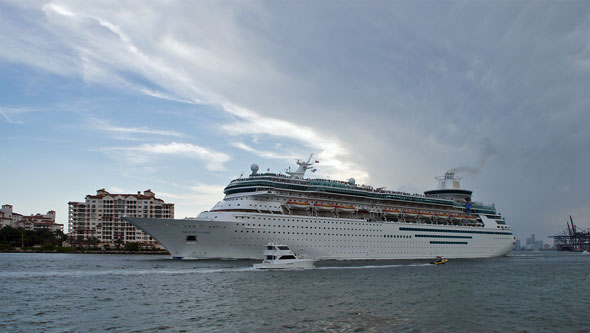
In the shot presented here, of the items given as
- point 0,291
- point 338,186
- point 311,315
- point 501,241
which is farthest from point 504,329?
point 501,241

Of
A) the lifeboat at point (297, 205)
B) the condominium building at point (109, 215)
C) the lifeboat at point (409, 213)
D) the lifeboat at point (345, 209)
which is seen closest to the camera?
the lifeboat at point (297, 205)

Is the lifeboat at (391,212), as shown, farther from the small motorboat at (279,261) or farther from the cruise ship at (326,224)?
the small motorboat at (279,261)

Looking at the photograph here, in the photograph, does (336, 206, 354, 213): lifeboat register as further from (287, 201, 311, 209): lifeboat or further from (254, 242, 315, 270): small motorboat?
(254, 242, 315, 270): small motorboat

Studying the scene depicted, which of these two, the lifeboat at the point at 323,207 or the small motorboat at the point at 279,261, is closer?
the small motorboat at the point at 279,261

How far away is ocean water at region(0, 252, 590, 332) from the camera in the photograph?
18.7 meters

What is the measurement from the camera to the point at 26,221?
14538 centimetres

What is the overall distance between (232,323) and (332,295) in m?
8.55

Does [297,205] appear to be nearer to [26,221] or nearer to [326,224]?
[326,224]

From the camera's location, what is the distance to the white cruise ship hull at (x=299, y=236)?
4341 cm

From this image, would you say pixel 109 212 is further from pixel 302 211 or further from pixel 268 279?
pixel 268 279

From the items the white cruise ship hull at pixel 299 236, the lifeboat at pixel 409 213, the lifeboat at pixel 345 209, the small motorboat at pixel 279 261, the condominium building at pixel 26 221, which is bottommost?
the small motorboat at pixel 279 261

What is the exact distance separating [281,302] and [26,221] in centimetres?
14818

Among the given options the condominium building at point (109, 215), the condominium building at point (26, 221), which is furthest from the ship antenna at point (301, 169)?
the condominium building at point (26, 221)

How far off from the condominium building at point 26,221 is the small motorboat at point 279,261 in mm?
124375
